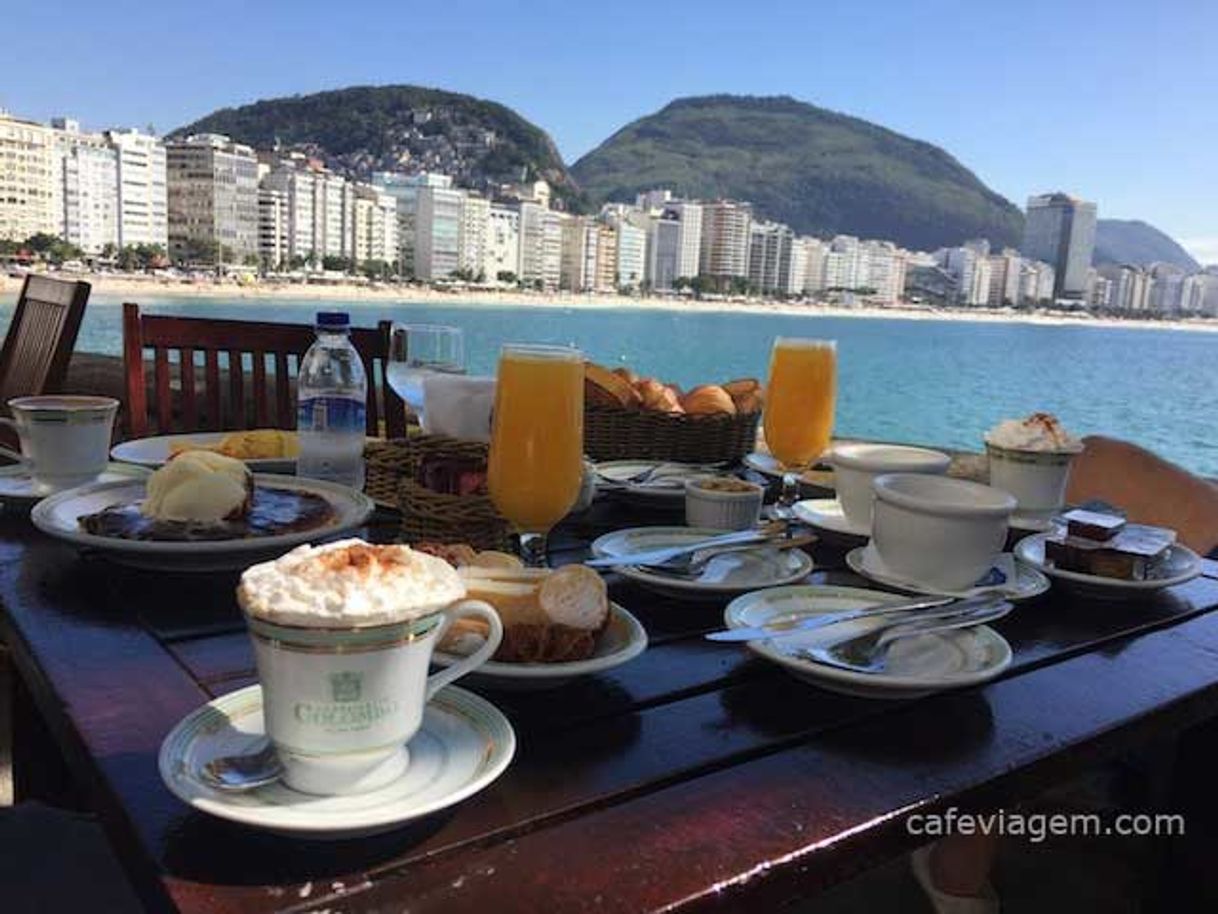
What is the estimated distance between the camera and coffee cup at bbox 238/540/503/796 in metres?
0.52

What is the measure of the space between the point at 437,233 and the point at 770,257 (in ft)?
97.6

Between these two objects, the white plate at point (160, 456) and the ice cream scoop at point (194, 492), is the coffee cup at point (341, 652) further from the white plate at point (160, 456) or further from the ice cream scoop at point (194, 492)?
the white plate at point (160, 456)

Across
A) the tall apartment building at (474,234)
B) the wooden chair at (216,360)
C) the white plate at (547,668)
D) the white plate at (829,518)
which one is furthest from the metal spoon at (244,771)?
the tall apartment building at (474,234)

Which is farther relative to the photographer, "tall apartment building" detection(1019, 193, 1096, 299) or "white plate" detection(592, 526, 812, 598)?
"tall apartment building" detection(1019, 193, 1096, 299)

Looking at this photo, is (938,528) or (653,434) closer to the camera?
(938,528)

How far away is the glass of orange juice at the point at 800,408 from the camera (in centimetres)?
159

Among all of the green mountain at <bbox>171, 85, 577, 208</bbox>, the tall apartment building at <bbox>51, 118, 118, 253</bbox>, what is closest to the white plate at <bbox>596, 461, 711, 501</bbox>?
the tall apartment building at <bbox>51, 118, 118, 253</bbox>

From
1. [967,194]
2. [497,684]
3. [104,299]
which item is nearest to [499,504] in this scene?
[497,684]

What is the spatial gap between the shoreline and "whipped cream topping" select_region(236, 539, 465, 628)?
41867 millimetres

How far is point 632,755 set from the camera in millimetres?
659

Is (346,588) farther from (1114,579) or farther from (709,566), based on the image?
(1114,579)

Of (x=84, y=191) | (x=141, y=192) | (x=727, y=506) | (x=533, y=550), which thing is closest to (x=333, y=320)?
(x=533, y=550)

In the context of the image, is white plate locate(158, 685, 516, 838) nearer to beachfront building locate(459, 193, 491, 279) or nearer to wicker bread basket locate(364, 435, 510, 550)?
wicker bread basket locate(364, 435, 510, 550)

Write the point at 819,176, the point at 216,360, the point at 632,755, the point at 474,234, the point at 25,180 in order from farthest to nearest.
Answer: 1. the point at 819,176
2. the point at 474,234
3. the point at 25,180
4. the point at 216,360
5. the point at 632,755
